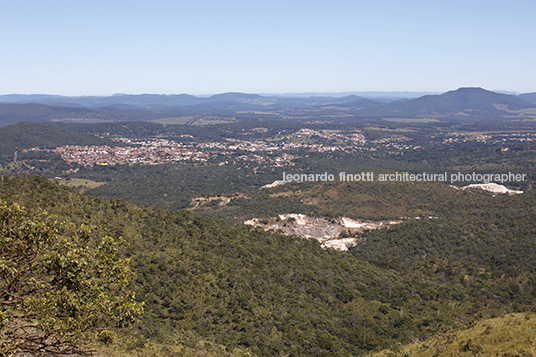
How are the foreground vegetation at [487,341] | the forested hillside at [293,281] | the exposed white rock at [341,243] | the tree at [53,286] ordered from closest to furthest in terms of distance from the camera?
the tree at [53,286]
the foreground vegetation at [487,341]
the forested hillside at [293,281]
the exposed white rock at [341,243]

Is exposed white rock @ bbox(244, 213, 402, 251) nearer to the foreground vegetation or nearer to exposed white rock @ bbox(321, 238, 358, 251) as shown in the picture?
exposed white rock @ bbox(321, 238, 358, 251)

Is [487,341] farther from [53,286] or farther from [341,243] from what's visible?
[341,243]

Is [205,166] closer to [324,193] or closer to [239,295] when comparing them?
[324,193]

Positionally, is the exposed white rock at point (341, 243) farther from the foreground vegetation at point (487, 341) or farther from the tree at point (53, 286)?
the tree at point (53, 286)

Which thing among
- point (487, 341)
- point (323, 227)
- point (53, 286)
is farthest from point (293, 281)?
point (53, 286)

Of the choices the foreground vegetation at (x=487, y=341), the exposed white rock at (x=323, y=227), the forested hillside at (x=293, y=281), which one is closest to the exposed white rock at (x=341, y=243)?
the exposed white rock at (x=323, y=227)

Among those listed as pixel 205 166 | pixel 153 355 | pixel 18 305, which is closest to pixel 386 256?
pixel 153 355
